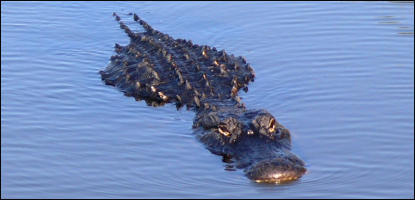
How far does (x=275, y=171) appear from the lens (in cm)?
1023

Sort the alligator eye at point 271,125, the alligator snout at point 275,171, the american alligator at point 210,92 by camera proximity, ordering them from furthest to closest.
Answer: the alligator eye at point 271,125 → the american alligator at point 210,92 → the alligator snout at point 275,171

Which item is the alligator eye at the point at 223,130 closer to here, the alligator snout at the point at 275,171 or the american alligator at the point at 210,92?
the american alligator at the point at 210,92

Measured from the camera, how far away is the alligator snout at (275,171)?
402 inches

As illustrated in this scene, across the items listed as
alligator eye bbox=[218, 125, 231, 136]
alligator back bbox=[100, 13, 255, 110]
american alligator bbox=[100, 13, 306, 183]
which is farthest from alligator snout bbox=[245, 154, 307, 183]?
alligator back bbox=[100, 13, 255, 110]

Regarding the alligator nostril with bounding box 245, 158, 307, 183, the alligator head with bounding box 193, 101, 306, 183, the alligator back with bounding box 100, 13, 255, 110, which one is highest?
the alligator back with bounding box 100, 13, 255, 110

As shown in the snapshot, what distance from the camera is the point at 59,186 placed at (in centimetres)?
1028

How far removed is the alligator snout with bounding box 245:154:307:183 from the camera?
1020 centimetres

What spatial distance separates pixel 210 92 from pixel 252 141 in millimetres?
2232

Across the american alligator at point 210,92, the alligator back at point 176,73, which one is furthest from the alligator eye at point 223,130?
the alligator back at point 176,73

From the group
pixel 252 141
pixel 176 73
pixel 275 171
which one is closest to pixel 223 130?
pixel 252 141

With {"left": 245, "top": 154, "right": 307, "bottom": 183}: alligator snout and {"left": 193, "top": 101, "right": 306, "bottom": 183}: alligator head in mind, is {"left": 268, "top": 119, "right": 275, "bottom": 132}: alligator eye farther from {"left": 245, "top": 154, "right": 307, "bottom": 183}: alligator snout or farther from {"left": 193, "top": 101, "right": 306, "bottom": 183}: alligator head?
{"left": 245, "top": 154, "right": 307, "bottom": 183}: alligator snout

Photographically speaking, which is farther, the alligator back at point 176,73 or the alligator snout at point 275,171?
the alligator back at point 176,73

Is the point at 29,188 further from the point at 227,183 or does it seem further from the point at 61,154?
the point at 227,183

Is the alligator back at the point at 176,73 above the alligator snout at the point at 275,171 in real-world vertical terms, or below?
above
